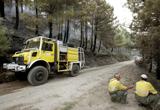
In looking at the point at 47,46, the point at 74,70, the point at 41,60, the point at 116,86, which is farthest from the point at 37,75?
the point at 116,86

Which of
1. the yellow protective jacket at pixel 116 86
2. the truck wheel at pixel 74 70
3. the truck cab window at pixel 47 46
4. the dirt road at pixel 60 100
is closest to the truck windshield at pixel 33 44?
the truck cab window at pixel 47 46

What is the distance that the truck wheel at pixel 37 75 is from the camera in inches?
342

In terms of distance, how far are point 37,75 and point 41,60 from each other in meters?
0.93

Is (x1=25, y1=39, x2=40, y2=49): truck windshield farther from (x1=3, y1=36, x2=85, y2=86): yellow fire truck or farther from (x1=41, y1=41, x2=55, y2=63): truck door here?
(x1=41, y1=41, x2=55, y2=63): truck door

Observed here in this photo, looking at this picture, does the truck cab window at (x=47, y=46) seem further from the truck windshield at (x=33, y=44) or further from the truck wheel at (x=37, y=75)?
the truck wheel at (x=37, y=75)

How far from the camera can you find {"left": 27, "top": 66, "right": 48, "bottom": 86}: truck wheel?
8680 mm

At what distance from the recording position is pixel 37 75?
8.94m

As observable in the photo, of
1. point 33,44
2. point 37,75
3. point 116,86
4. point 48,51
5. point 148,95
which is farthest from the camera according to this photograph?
point 33,44

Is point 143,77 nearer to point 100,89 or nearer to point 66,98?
point 100,89

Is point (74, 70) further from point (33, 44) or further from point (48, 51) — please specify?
point (33, 44)

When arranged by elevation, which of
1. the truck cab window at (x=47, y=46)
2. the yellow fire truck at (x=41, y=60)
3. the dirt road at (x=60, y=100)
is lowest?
the dirt road at (x=60, y=100)

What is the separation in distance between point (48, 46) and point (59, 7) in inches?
236

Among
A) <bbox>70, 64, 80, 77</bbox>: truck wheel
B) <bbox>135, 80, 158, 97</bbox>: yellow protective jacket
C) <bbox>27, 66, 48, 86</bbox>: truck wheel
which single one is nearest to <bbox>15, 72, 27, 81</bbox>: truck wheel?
<bbox>27, 66, 48, 86</bbox>: truck wheel

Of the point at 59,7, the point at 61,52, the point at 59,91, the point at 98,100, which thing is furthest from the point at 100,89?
the point at 59,7
